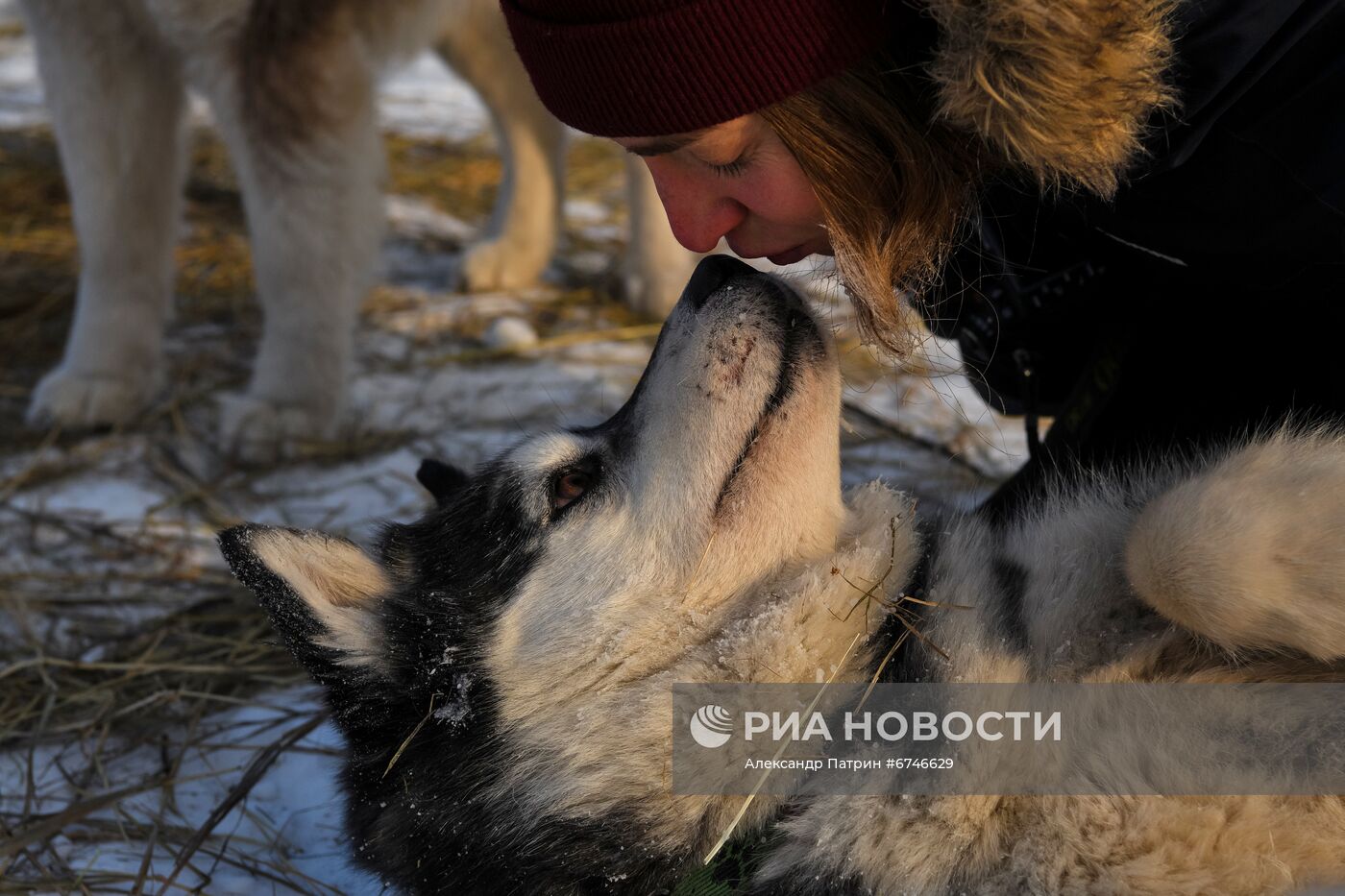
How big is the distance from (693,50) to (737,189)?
0.23m

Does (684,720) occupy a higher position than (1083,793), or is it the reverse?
(1083,793)

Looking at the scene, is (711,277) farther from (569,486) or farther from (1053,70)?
(1053,70)

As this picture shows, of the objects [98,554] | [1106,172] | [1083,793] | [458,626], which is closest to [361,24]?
[98,554]

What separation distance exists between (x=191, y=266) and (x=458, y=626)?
11.2 ft

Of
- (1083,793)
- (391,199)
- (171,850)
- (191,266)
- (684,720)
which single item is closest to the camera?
(1083,793)

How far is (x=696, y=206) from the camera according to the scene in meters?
1.45

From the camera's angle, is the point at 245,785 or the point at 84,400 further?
the point at 84,400

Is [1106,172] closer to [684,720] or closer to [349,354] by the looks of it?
[684,720]

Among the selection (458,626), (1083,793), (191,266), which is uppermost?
(1083,793)

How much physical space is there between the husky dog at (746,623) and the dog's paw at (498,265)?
258 centimetres

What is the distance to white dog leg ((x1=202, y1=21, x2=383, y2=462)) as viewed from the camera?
2.64 meters

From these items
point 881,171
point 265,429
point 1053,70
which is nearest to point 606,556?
point 881,171

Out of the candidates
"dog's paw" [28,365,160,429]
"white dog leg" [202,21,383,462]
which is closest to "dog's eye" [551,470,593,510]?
"white dog leg" [202,21,383,462]

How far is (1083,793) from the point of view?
45.8 inches
